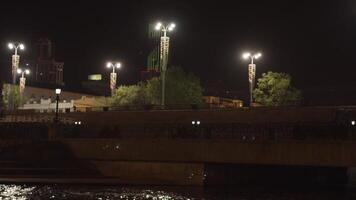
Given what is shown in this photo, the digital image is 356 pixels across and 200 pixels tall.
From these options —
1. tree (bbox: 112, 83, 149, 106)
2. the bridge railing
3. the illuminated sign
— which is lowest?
the bridge railing

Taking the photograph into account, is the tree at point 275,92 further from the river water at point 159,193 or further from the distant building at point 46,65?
the distant building at point 46,65

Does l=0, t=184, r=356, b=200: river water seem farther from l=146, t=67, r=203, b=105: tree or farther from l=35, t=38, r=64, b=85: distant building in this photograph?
l=35, t=38, r=64, b=85: distant building

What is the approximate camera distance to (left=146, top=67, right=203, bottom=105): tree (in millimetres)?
89938

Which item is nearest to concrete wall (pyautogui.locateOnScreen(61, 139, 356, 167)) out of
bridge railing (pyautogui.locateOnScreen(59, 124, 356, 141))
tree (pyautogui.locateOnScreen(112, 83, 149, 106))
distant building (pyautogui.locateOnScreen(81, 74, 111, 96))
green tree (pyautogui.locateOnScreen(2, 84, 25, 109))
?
bridge railing (pyautogui.locateOnScreen(59, 124, 356, 141))

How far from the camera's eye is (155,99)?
9156cm

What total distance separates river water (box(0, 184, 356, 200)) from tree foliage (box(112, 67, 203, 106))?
163 feet

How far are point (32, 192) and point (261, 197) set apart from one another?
1312cm

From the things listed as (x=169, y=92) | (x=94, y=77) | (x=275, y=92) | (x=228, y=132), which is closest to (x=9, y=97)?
(x=169, y=92)

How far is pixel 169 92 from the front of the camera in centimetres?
9000

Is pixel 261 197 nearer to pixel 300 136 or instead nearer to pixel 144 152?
pixel 300 136

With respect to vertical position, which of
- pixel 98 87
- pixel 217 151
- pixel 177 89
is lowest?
pixel 217 151

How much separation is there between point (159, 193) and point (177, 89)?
55.6 metres

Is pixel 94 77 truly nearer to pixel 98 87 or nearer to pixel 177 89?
pixel 98 87

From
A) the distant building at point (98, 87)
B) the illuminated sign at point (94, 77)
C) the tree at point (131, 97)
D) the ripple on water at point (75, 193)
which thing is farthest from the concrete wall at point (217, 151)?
the illuminated sign at point (94, 77)
